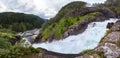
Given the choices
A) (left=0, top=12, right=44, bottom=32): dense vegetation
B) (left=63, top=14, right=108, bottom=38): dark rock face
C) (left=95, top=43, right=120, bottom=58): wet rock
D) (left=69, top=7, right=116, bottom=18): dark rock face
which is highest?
(left=0, top=12, right=44, bottom=32): dense vegetation

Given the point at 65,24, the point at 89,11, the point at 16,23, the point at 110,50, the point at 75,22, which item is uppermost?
the point at 16,23

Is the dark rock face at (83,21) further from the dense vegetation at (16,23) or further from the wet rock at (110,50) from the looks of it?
the dense vegetation at (16,23)

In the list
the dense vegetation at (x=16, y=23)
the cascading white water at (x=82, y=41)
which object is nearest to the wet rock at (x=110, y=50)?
the cascading white water at (x=82, y=41)

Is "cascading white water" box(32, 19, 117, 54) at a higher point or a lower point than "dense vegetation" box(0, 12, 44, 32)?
lower

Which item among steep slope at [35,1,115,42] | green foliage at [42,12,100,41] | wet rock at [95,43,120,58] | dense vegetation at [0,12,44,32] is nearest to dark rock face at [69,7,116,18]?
steep slope at [35,1,115,42]

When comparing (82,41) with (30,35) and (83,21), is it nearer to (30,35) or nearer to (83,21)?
(83,21)

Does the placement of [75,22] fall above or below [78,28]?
above

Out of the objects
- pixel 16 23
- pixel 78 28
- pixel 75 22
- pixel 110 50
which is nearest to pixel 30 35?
pixel 16 23

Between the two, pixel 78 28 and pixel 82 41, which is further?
pixel 78 28

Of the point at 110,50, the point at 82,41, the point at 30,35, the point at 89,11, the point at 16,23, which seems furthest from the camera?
the point at 16,23

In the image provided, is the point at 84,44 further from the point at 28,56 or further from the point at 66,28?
the point at 28,56

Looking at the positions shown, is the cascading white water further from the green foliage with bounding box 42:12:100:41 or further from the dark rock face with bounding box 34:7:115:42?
the green foliage with bounding box 42:12:100:41

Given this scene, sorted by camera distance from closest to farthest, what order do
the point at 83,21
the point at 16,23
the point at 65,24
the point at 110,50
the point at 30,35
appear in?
the point at 110,50 < the point at 83,21 < the point at 65,24 < the point at 30,35 < the point at 16,23

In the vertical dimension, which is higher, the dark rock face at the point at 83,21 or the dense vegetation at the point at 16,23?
the dense vegetation at the point at 16,23
